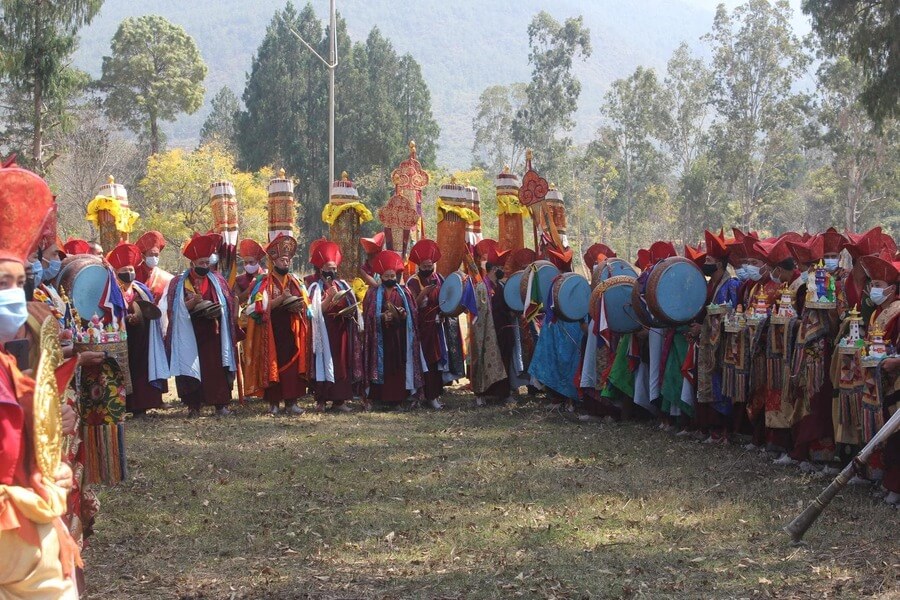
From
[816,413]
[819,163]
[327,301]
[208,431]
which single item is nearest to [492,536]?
[816,413]

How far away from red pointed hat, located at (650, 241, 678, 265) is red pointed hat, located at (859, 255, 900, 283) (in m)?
3.19

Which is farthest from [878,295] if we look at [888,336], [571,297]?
[571,297]

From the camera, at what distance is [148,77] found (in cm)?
5638

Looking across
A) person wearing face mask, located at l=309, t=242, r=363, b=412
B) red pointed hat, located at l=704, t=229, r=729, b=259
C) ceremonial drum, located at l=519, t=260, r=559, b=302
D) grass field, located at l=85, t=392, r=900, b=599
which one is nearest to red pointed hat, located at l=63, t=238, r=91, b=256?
grass field, located at l=85, t=392, r=900, b=599

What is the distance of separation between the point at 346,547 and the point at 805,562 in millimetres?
2816

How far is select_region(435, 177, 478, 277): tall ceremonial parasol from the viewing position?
45.7 ft

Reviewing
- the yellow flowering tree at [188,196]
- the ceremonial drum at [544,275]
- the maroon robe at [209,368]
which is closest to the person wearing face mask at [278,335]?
the maroon robe at [209,368]

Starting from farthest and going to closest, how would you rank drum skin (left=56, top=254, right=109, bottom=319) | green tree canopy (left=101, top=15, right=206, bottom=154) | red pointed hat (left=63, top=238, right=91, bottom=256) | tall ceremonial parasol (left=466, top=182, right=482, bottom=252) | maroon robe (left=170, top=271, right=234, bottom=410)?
green tree canopy (left=101, top=15, right=206, bottom=154) < tall ceremonial parasol (left=466, top=182, right=482, bottom=252) < maroon robe (left=170, top=271, right=234, bottom=410) < red pointed hat (left=63, top=238, right=91, bottom=256) < drum skin (left=56, top=254, right=109, bottom=319)

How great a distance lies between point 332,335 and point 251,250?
1524mm

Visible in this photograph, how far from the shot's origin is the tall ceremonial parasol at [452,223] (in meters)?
13.9

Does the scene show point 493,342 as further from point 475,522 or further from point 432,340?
point 475,522

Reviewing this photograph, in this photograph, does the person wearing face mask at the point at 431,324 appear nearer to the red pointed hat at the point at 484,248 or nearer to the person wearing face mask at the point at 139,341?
the red pointed hat at the point at 484,248

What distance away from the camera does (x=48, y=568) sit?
3195 mm

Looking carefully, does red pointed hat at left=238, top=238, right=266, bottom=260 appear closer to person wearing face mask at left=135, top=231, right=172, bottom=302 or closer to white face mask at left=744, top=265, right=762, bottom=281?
person wearing face mask at left=135, top=231, right=172, bottom=302
